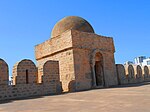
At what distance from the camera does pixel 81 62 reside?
1349 cm

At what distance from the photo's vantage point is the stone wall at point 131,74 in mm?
17078

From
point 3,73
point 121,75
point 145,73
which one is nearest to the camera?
point 3,73

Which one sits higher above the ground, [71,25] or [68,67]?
[71,25]

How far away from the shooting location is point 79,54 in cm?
1348

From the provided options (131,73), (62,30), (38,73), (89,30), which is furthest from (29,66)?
(131,73)

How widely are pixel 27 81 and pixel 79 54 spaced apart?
439 cm

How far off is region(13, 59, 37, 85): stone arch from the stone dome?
5381 millimetres

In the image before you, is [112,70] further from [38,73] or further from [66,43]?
[38,73]

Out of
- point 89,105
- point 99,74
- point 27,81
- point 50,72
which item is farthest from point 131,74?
point 89,105

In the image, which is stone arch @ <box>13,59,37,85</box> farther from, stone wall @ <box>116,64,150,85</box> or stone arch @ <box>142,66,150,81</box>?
stone arch @ <box>142,66,150,81</box>

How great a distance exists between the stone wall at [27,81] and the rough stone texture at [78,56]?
4.89 ft

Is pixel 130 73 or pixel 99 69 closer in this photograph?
pixel 99 69

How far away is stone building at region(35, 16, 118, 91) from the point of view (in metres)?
13.2

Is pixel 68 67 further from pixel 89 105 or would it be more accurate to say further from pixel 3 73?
pixel 89 105
